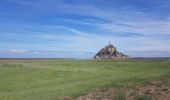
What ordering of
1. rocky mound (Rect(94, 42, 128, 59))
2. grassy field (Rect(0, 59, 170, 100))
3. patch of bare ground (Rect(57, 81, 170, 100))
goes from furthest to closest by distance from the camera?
rocky mound (Rect(94, 42, 128, 59)) → grassy field (Rect(0, 59, 170, 100)) → patch of bare ground (Rect(57, 81, 170, 100))

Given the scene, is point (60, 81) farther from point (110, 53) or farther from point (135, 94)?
point (110, 53)

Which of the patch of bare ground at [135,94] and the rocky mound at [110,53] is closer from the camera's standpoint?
the patch of bare ground at [135,94]

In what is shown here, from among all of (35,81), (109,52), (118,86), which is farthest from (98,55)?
(118,86)

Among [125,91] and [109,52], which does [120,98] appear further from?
[109,52]

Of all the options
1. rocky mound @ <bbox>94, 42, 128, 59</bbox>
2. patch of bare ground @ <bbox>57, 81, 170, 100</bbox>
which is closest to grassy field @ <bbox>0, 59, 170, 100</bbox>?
patch of bare ground @ <bbox>57, 81, 170, 100</bbox>

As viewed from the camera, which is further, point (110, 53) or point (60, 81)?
point (110, 53)

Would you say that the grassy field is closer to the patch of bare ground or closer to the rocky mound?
the patch of bare ground

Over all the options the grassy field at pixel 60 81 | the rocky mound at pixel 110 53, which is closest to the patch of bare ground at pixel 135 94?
the grassy field at pixel 60 81

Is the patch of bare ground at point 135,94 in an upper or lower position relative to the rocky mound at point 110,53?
lower

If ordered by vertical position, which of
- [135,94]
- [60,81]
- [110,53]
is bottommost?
[60,81]

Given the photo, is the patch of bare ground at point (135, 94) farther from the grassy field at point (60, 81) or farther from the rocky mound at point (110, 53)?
the rocky mound at point (110, 53)

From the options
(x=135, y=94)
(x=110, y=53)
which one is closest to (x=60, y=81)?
(x=135, y=94)

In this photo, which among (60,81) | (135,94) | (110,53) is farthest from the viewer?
(110,53)

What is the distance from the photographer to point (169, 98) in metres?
18.9
